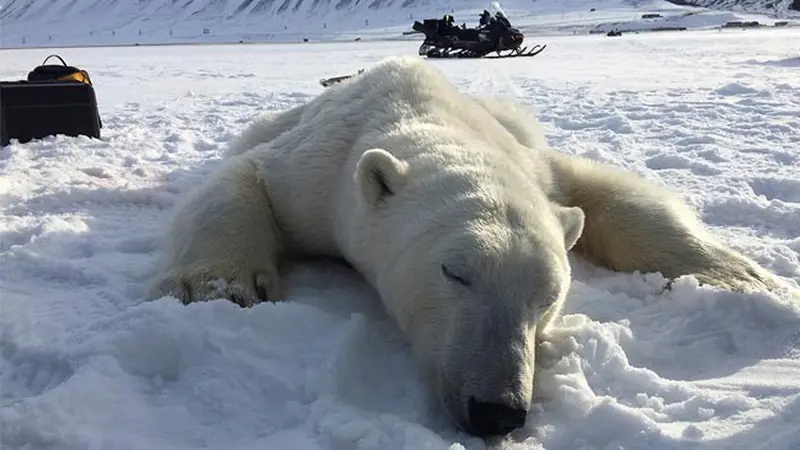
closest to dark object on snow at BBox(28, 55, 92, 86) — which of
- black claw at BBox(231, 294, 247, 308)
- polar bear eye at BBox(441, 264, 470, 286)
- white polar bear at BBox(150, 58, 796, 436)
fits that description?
white polar bear at BBox(150, 58, 796, 436)

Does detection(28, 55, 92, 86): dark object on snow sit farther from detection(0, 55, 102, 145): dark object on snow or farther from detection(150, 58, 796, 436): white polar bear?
detection(150, 58, 796, 436): white polar bear

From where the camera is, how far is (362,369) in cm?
177

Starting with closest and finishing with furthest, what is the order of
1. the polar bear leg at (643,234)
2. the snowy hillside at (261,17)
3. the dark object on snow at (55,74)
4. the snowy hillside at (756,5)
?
the polar bear leg at (643,234)
the dark object on snow at (55,74)
the snowy hillside at (756,5)
the snowy hillside at (261,17)

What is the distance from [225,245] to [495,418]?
123cm

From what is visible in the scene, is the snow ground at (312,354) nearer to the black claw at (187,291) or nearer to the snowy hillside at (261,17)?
the black claw at (187,291)

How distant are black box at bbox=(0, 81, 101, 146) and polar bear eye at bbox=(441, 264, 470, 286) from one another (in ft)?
Result: 12.9

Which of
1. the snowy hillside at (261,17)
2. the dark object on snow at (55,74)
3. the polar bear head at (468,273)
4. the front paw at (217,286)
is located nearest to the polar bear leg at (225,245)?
the front paw at (217,286)

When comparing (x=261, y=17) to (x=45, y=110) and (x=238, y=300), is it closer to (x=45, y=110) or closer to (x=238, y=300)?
(x=45, y=110)

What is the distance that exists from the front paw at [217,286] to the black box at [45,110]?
311 cm

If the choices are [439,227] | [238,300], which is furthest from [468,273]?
[238,300]

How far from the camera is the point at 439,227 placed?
191cm

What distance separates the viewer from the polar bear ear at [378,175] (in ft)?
6.97

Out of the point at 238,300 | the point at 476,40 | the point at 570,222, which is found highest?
the point at 570,222

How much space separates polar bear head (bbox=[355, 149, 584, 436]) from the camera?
5.08 feet
